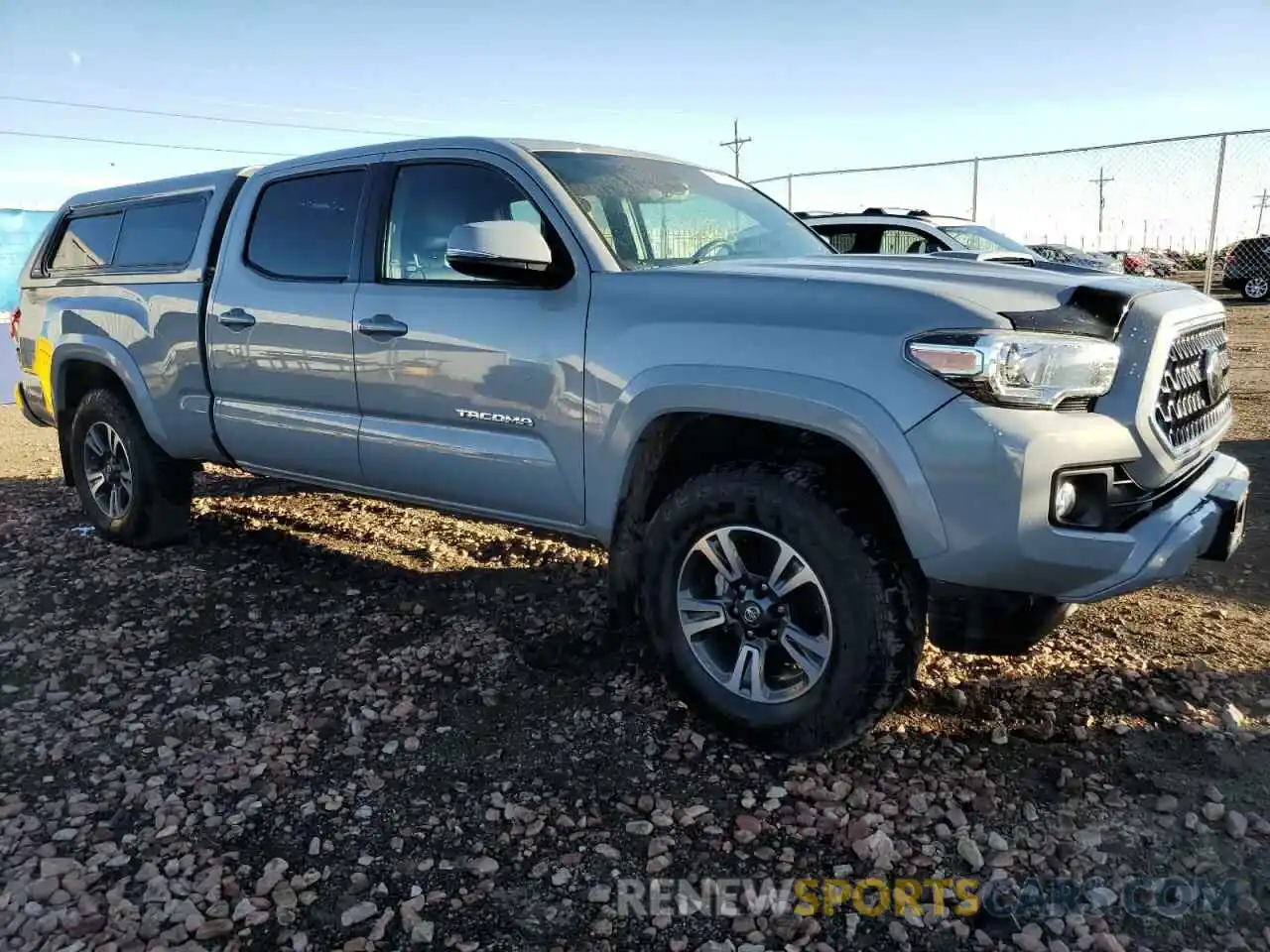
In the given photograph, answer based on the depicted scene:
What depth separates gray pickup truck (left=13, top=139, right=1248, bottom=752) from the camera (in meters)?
2.45

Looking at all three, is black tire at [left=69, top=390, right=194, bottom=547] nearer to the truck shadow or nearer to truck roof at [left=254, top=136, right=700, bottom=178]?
the truck shadow

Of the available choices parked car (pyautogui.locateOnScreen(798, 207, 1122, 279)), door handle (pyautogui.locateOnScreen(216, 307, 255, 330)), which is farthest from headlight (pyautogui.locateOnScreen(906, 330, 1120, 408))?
parked car (pyautogui.locateOnScreen(798, 207, 1122, 279))

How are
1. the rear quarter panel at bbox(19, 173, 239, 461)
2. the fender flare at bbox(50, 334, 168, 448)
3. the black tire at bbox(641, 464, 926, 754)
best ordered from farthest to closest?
the fender flare at bbox(50, 334, 168, 448), the rear quarter panel at bbox(19, 173, 239, 461), the black tire at bbox(641, 464, 926, 754)

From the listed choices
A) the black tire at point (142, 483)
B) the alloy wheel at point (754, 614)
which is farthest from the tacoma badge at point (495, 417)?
the black tire at point (142, 483)

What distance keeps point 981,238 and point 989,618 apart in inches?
341

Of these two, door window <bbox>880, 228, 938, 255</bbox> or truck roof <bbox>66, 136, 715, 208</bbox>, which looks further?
door window <bbox>880, 228, 938, 255</bbox>

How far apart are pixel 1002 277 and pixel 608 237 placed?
131 centimetres

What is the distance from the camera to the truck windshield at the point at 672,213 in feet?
11.3

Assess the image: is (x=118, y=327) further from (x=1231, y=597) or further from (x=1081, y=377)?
(x=1231, y=597)

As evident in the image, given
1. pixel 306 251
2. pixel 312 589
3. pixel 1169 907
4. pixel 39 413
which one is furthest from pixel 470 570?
pixel 1169 907

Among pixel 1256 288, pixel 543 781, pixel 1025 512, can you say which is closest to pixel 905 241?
pixel 1025 512

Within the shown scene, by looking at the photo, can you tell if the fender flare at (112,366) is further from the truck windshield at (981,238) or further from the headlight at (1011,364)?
the truck windshield at (981,238)

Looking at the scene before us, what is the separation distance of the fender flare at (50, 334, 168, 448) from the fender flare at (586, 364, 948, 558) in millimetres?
2828

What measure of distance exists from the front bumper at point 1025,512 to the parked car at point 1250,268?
1764cm
